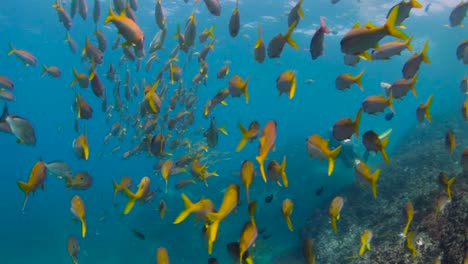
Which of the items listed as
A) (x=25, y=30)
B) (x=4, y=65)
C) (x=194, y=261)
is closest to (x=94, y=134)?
(x=4, y=65)

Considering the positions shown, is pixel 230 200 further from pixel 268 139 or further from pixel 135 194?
pixel 135 194

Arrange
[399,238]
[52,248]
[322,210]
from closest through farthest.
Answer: [399,238] < [322,210] < [52,248]

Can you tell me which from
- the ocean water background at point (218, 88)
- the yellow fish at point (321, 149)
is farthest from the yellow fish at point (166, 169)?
the yellow fish at point (321, 149)

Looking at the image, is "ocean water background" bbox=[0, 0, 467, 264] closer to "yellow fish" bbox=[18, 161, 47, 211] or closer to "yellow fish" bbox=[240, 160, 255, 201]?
"yellow fish" bbox=[240, 160, 255, 201]

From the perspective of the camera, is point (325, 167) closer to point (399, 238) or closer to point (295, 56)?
point (399, 238)

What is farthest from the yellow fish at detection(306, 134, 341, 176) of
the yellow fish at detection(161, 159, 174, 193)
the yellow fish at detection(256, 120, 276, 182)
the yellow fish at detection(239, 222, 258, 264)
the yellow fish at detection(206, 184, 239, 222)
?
the yellow fish at detection(161, 159, 174, 193)

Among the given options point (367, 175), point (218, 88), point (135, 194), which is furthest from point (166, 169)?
point (218, 88)

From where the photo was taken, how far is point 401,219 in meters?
7.73

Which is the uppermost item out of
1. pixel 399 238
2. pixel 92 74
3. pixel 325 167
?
pixel 92 74

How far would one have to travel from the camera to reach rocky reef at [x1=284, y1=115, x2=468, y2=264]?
537 centimetres

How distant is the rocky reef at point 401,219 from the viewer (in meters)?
5.37

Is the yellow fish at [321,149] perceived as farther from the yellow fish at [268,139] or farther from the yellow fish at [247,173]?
the yellow fish at [247,173]

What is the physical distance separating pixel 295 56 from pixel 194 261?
107 ft

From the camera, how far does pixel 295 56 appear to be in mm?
41938
